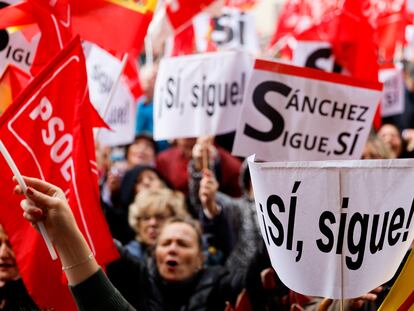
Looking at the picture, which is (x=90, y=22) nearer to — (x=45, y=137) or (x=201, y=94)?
(x=201, y=94)

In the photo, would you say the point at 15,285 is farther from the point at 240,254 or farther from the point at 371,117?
the point at 371,117

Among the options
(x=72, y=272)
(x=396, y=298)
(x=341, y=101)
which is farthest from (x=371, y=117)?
(x=72, y=272)

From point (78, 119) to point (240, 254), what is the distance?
5.54ft

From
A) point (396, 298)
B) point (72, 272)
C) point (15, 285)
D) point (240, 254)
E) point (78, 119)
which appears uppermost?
point (78, 119)

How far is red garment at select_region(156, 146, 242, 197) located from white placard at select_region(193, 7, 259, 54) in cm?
163

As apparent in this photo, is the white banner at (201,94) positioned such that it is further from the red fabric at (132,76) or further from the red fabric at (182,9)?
the red fabric at (132,76)

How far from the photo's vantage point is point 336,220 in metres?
2.39

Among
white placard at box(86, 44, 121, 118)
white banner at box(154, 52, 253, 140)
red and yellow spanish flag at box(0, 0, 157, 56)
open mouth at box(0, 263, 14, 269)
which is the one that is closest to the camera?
open mouth at box(0, 263, 14, 269)

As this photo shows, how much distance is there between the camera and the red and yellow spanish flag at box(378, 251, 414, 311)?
2428 mm

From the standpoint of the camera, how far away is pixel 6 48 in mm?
3928

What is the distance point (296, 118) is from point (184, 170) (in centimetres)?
213

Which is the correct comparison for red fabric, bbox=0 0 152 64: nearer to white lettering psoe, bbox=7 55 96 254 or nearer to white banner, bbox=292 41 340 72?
white lettering psoe, bbox=7 55 96 254

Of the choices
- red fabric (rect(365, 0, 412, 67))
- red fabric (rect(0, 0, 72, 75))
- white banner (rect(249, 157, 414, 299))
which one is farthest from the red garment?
white banner (rect(249, 157, 414, 299))

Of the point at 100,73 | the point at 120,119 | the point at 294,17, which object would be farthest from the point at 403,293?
the point at 294,17
